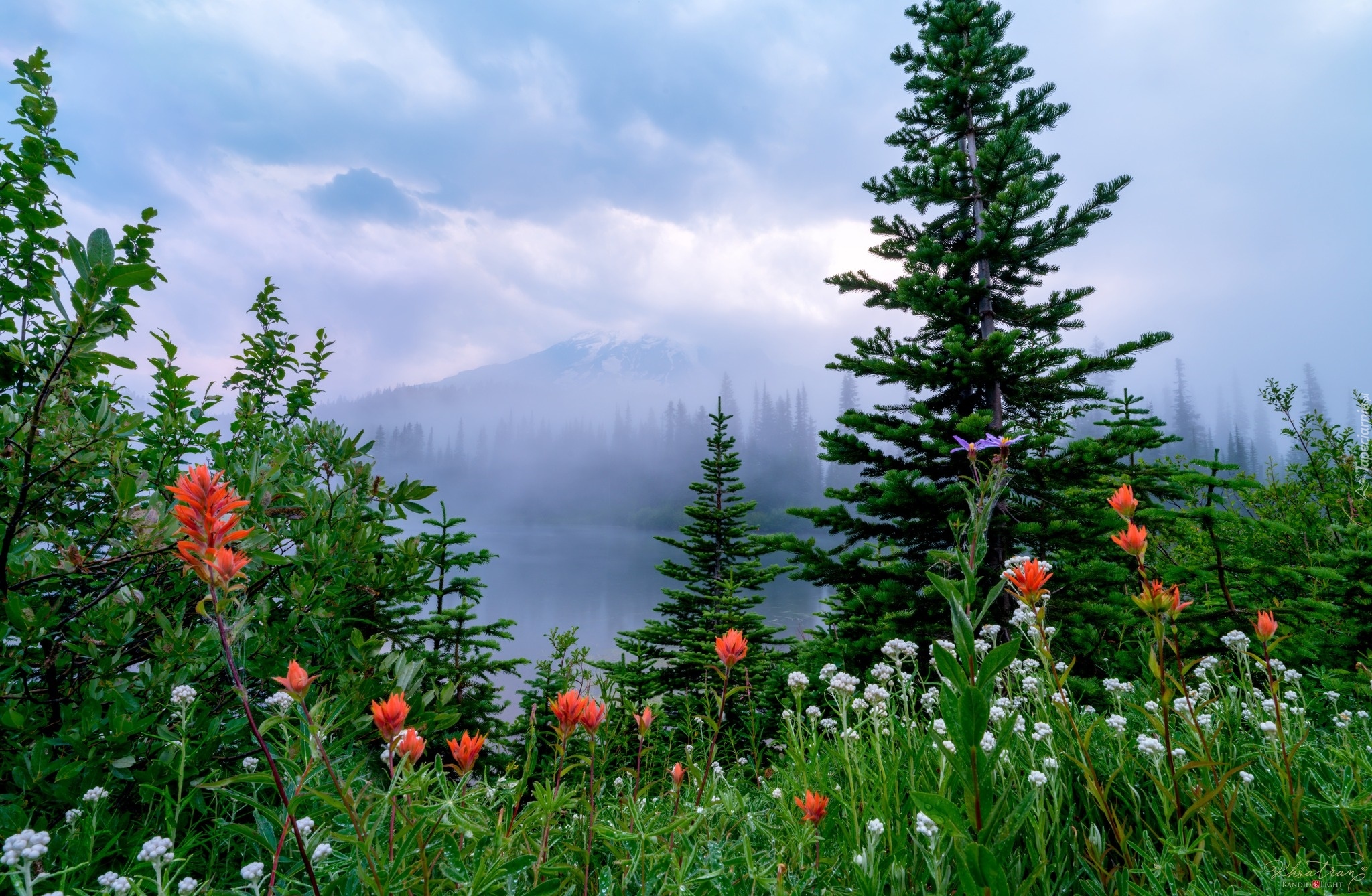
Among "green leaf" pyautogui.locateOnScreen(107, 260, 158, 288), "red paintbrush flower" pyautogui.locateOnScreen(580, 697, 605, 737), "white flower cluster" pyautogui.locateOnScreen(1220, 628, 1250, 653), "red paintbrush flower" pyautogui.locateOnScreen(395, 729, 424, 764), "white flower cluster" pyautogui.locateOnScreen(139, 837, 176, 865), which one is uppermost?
"green leaf" pyautogui.locateOnScreen(107, 260, 158, 288)

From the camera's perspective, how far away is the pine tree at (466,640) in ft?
14.9

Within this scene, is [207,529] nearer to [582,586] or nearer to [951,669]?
[951,669]

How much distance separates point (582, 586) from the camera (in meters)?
64.8

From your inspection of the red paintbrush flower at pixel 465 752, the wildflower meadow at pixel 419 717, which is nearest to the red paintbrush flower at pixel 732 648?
the wildflower meadow at pixel 419 717

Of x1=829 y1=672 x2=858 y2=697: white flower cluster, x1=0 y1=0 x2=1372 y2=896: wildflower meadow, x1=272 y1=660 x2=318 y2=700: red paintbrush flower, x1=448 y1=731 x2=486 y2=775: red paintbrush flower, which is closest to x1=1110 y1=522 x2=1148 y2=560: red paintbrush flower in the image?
x1=0 y1=0 x2=1372 y2=896: wildflower meadow

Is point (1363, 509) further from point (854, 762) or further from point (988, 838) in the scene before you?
point (988, 838)

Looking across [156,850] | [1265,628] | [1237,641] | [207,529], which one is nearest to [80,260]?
[207,529]

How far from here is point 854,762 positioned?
2014mm

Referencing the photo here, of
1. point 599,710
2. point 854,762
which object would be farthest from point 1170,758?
point 599,710

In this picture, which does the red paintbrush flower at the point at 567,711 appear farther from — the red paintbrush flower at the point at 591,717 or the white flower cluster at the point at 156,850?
the white flower cluster at the point at 156,850

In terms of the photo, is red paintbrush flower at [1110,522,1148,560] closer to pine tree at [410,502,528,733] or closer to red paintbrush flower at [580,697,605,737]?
red paintbrush flower at [580,697,605,737]

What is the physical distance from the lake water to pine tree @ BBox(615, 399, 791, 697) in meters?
7.68

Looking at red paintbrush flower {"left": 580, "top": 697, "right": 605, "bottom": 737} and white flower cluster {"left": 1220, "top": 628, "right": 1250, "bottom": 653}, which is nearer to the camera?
red paintbrush flower {"left": 580, "top": 697, "right": 605, "bottom": 737}

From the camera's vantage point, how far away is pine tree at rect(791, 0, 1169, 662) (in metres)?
5.19
